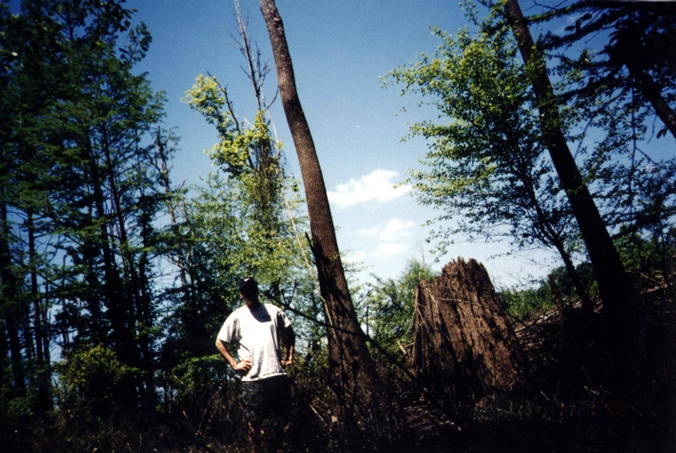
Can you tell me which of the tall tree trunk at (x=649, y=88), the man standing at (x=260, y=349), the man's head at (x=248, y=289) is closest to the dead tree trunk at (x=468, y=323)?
the man standing at (x=260, y=349)

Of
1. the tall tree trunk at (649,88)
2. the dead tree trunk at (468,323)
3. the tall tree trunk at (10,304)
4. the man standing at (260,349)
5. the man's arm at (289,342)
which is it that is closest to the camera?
the tall tree trunk at (649,88)

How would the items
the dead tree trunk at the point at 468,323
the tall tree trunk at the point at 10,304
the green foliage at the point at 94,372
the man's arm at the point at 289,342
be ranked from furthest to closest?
the tall tree trunk at the point at 10,304 < the green foliage at the point at 94,372 < the dead tree trunk at the point at 468,323 < the man's arm at the point at 289,342

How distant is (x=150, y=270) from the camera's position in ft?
41.3

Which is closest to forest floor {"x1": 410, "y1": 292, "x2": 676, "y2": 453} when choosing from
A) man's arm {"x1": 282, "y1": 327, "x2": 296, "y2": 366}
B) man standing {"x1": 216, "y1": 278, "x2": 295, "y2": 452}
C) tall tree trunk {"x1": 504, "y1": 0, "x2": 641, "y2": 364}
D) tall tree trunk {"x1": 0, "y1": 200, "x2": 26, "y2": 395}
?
man standing {"x1": 216, "y1": 278, "x2": 295, "y2": 452}

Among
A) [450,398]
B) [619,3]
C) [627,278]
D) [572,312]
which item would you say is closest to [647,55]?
[619,3]

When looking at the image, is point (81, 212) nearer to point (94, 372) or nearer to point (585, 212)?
point (94, 372)

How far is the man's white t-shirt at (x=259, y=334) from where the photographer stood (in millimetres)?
3037

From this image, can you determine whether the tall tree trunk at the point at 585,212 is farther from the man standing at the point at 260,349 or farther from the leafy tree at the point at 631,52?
the man standing at the point at 260,349

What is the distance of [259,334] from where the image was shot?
3178mm

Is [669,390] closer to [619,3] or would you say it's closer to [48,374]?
[619,3]

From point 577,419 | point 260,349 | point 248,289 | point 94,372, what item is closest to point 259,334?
point 260,349

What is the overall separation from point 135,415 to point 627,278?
23.2 feet

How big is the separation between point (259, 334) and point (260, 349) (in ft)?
0.51

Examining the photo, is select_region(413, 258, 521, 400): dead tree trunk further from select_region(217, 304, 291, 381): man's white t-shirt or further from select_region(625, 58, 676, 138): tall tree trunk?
select_region(625, 58, 676, 138): tall tree trunk
